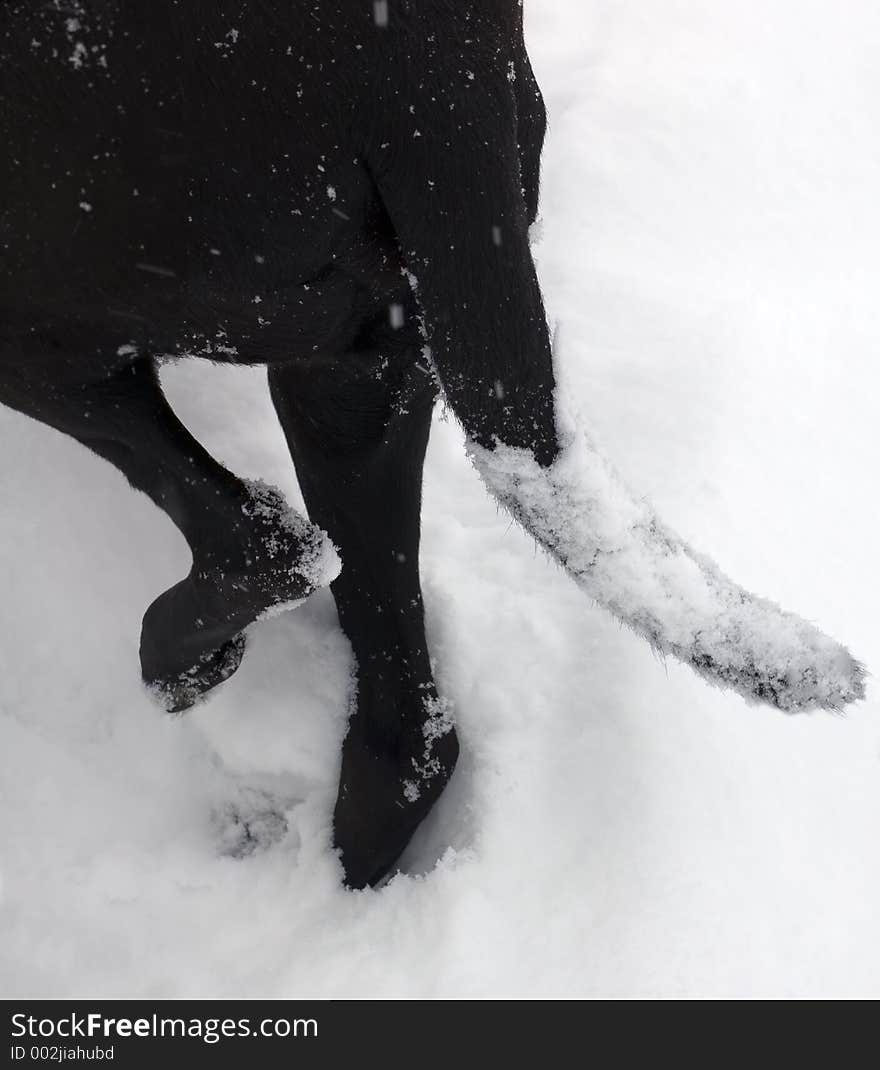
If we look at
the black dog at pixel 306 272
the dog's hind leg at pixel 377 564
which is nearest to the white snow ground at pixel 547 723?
the dog's hind leg at pixel 377 564

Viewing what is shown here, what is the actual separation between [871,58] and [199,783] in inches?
96.0

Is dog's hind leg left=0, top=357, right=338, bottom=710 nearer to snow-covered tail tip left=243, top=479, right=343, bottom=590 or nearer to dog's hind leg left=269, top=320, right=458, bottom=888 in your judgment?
snow-covered tail tip left=243, top=479, right=343, bottom=590

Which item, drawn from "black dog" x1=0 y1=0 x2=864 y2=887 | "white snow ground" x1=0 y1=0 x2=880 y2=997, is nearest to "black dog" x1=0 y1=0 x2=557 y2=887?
"black dog" x1=0 y1=0 x2=864 y2=887

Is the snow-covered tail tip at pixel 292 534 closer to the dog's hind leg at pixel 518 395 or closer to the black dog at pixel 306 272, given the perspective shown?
the black dog at pixel 306 272

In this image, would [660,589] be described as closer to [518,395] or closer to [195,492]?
[518,395]

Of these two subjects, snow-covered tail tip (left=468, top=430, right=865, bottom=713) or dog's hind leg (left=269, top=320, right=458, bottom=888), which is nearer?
snow-covered tail tip (left=468, top=430, right=865, bottom=713)

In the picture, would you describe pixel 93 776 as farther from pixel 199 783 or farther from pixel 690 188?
pixel 690 188

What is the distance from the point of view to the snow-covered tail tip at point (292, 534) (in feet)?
3.92

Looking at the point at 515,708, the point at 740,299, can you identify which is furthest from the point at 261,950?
the point at 740,299

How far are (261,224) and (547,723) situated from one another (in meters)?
0.99

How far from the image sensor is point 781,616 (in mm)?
1050

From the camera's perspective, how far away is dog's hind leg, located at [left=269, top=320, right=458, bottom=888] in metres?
1.24

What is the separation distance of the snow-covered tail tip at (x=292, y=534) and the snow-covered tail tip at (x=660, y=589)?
0.84ft

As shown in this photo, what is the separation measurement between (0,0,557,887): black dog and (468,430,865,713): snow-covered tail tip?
0.13 feet
